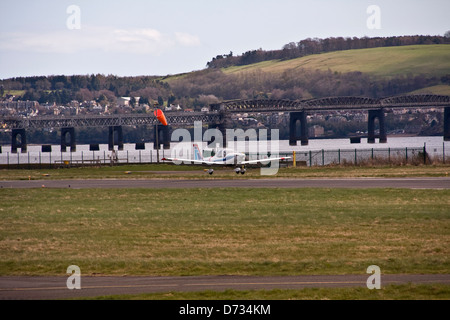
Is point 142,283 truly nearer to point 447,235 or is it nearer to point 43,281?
point 43,281

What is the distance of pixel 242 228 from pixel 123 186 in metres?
24.8

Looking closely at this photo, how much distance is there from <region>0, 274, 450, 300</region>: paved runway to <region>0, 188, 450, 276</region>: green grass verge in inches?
34.1

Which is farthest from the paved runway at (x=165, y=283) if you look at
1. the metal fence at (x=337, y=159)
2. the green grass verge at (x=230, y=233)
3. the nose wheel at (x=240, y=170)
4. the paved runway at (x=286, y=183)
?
the metal fence at (x=337, y=159)

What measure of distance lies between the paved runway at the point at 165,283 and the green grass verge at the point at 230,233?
87 centimetres

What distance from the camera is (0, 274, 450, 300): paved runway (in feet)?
59.0

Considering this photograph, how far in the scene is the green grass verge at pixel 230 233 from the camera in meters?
21.8

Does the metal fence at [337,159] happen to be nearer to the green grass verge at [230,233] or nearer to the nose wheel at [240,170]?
the nose wheel at [240,170]

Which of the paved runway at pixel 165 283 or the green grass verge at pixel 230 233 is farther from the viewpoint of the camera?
the green grass verge at pixel 230 233

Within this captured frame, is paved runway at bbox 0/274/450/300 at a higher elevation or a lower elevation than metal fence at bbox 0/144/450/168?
lower

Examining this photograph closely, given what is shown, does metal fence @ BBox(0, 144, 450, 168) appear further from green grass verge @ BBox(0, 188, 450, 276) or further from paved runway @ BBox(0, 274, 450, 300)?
paved runway @ BBox(0, 274, 450, 300)

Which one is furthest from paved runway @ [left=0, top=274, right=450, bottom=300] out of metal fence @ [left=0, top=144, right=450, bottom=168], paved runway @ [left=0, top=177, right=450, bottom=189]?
metal fence @ [left=0, top=144, right=450, bottom=168]

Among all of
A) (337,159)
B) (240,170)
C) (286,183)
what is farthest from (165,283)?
(337,159)

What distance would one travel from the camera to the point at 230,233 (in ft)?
93.8
